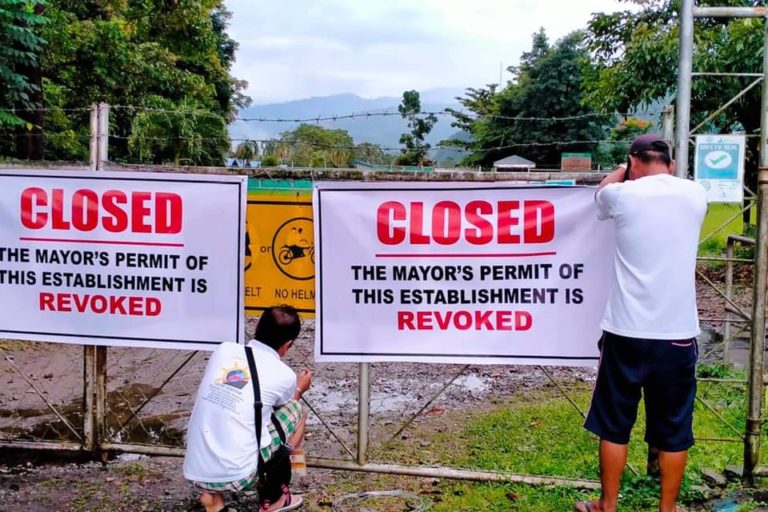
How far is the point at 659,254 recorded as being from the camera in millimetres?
3354

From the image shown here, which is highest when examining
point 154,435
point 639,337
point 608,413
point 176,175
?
point 176,175

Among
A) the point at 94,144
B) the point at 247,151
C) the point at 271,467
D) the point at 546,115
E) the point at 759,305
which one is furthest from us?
the point at 546,115

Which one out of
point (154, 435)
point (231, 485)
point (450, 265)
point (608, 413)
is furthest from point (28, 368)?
point (608, 413)

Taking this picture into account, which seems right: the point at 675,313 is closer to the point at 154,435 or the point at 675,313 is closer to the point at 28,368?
the point at 154,435

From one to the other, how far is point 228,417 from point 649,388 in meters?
2.09

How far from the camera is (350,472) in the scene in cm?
438

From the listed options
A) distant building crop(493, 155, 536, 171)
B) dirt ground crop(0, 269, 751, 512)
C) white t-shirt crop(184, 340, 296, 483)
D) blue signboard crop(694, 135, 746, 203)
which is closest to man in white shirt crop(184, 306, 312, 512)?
white t-shirt crop(184, 340, 296, 483)

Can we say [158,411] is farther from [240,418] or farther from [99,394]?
[240,418]

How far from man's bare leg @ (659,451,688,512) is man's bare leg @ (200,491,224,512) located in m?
2.27

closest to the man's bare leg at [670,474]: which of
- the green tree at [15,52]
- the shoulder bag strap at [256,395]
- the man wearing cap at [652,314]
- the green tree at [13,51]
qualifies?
the man wearing cap at [652,314]

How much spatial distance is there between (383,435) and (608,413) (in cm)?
208

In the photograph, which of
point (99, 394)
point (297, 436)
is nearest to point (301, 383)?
point (297, 436)

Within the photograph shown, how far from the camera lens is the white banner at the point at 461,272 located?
395cm

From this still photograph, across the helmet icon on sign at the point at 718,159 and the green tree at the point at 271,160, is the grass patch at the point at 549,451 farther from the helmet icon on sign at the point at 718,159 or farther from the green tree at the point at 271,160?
the green tree at the point at 271,160
